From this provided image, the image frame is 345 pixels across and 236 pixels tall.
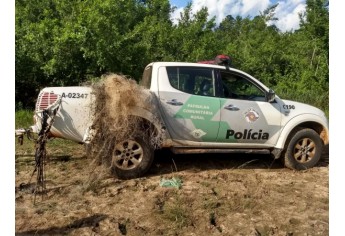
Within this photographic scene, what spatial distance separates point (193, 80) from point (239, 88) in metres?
0.81

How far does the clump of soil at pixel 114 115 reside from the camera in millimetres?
5574

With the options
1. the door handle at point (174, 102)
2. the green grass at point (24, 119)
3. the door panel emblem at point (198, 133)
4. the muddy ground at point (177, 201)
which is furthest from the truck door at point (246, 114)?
the green grass at point (24, 119)

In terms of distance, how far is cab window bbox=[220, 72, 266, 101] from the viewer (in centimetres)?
630

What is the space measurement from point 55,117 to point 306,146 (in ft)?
13.6

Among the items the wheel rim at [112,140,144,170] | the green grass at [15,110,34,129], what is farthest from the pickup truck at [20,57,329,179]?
the green grass at [15,110,34,129]

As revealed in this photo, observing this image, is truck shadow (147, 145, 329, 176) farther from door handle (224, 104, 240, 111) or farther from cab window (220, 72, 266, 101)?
cab window (220, 72, 266, 101)

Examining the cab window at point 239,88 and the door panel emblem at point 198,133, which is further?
the cab window at point 239,88

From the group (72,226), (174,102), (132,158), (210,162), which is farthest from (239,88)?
(72,226)

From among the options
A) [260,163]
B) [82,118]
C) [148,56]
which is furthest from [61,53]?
[260,163]

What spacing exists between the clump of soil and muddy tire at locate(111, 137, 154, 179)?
0.26ft

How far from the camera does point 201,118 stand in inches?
238

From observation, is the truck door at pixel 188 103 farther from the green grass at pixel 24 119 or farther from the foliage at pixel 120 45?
the green grass at pixel 24 119

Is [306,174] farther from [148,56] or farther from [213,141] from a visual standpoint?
[148,56]

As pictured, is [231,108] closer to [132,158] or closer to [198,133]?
[198,133]
